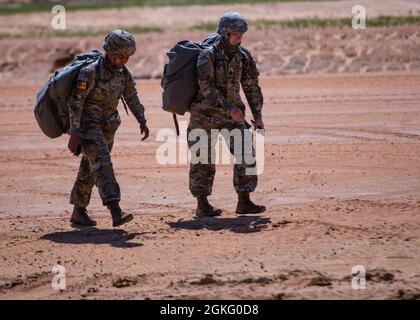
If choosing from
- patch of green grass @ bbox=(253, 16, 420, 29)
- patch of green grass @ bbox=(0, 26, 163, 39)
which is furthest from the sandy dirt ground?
patch of green grass @ bbox=(0, 26, 163, 39)

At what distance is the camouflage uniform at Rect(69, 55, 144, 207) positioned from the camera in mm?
9359

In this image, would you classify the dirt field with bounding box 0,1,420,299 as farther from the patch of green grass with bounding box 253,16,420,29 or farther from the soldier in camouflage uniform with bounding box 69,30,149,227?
the patch of green grass with bounding box 253,16,420,29

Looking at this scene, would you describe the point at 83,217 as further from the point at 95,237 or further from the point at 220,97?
the point at 220,97

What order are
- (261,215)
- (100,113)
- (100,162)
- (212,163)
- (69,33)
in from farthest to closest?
1. (69,33)
2. (261,215)
3. (212,163)
4. (100,113)
5. (100,162)

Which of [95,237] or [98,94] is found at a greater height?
[98,94]

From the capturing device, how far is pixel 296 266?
8180 mm

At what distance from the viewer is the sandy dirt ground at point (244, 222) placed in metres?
7.93

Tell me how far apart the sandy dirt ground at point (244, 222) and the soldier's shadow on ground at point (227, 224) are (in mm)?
20

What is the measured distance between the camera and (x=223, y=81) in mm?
9742

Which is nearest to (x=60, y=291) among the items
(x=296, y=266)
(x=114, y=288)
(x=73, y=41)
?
(x=114, y=288)

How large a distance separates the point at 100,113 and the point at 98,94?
19 cm

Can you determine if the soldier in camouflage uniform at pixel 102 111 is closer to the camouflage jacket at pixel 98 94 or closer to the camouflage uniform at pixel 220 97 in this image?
the camouflage jacket at pixel 98 94

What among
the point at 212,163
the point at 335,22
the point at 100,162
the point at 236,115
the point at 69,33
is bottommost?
the point at 212,163

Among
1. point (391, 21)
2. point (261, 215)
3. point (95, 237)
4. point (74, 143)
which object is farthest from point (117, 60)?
point (391, 21)
